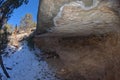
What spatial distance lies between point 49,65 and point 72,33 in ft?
59.5

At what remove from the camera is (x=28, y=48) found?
26406mm

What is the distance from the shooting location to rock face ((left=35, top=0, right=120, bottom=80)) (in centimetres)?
310

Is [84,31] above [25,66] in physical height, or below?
above

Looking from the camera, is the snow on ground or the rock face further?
the snow on ground

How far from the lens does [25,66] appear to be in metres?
21.9

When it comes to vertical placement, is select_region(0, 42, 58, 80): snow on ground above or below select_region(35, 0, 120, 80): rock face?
below

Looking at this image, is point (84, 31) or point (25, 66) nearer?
point (84, 31)

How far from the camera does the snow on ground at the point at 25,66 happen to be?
751 inches

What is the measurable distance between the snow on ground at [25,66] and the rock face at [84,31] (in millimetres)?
14626

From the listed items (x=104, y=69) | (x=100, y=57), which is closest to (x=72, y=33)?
(x=100, y=57)

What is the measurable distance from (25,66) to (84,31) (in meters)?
19.2

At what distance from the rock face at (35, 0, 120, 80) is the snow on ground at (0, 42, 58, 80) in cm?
1463

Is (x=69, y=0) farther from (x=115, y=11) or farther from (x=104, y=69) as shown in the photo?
(x=104, y=69)

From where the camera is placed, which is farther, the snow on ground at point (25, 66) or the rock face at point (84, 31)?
the snow on ground at point (25, 66)
